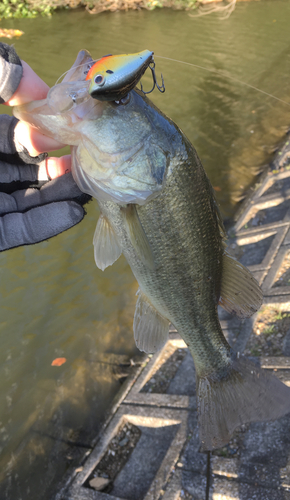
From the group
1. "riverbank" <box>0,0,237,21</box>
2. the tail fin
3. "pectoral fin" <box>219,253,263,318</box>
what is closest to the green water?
the tail fin

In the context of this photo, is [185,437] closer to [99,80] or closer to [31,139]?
[31,139]

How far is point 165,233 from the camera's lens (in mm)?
1938

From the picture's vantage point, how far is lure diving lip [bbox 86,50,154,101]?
1485 mm

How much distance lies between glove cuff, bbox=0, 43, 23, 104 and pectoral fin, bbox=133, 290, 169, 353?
4.73 ft

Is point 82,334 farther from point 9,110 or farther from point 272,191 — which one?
point 9,110

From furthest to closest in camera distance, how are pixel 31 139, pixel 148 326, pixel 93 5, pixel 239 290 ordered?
1. pixel 93 5
2. pixel 31 139
3. pixel 148 326
4. pixel 239 290

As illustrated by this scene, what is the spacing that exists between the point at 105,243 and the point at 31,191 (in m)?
0.91

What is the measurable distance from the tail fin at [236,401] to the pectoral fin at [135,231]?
1.17m

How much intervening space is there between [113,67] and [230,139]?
739 cm

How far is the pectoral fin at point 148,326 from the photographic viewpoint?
7.96 feet

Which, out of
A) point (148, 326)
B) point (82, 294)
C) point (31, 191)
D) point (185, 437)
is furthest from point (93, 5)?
point (185, 437)

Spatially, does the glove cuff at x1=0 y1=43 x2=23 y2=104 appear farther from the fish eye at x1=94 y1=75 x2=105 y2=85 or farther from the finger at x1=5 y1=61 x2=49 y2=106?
the fish eye at x1=94 y1=75 x2=105 y2=85

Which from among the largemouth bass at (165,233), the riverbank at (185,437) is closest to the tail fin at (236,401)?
the largemouth bass at (165,233)

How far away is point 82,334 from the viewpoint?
499 centimetres
